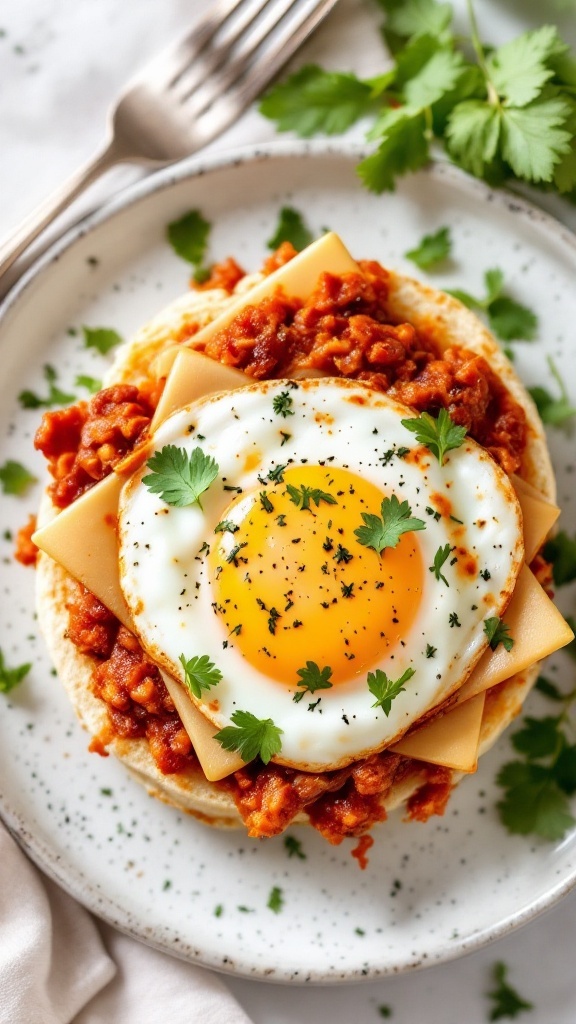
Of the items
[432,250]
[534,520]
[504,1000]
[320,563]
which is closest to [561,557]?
[534,520]

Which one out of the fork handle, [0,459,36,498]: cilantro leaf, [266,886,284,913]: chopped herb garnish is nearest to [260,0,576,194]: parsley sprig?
the fork handle

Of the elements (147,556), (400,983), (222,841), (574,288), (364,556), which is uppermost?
(147,556)

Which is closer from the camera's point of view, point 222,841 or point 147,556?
point 147,556

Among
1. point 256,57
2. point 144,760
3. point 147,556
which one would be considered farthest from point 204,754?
point 256,57

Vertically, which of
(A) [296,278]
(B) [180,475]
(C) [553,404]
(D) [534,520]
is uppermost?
(A) [296,278]

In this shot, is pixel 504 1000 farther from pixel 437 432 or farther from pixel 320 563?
pixel 437 432

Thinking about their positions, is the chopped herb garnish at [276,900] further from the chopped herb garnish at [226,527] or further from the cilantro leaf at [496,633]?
the chopped herb garnish at [226,527]

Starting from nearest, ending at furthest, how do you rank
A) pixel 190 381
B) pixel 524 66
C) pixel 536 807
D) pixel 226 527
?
pixel 226 527 < pixel 190 381 < pixel 524 66 < pixel 536 807

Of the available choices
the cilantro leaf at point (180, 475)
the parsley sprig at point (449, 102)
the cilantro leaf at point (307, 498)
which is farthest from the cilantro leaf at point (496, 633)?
the parsley sprig at point (449, 102)

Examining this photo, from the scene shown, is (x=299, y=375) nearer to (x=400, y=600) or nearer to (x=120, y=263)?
(x=400, y=600)
